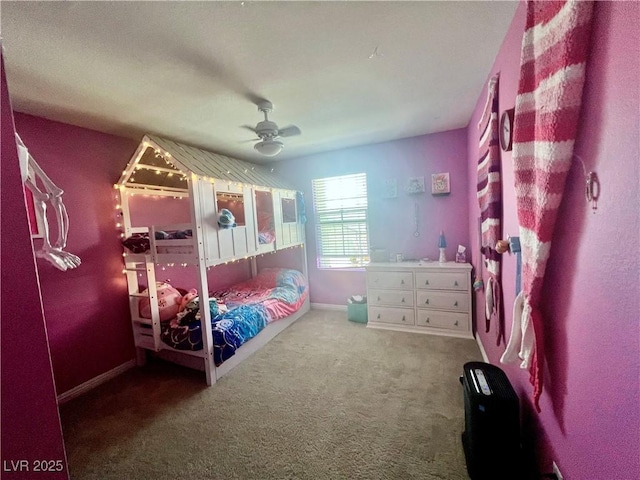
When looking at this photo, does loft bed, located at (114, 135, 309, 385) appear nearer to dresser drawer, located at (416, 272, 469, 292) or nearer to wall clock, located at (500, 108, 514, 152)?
dresser drawer, located at (416, 272, 469, 292)

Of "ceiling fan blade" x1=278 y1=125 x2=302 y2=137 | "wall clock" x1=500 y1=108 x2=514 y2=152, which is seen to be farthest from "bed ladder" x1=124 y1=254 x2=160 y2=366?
"wall clock" x1=500 y1=108 x2=514 y2=152

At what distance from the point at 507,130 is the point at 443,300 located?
6.84 feet

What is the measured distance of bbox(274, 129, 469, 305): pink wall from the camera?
3.29m

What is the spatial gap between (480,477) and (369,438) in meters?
0.61

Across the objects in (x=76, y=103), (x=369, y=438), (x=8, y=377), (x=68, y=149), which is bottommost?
(x=369, y=438)

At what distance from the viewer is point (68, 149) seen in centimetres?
236

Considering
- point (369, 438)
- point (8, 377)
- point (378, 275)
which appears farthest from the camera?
point (378, 275)

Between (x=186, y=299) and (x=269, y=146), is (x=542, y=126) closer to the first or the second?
(x=269, y=146)

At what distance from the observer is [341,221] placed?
395 centimetres

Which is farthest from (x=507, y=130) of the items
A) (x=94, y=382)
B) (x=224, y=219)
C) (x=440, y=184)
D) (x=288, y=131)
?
(x=94, y=382)

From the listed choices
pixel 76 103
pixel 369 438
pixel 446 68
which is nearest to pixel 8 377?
A: pixel 369 438

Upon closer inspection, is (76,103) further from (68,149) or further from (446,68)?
(446,68)

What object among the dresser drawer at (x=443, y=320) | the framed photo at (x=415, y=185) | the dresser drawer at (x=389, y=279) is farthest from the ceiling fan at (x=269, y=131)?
the dresser drawer at (x=443, y=320)

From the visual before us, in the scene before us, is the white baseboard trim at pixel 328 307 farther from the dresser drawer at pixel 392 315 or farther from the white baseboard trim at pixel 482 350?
the white baseboard trim at pixel 482 350
